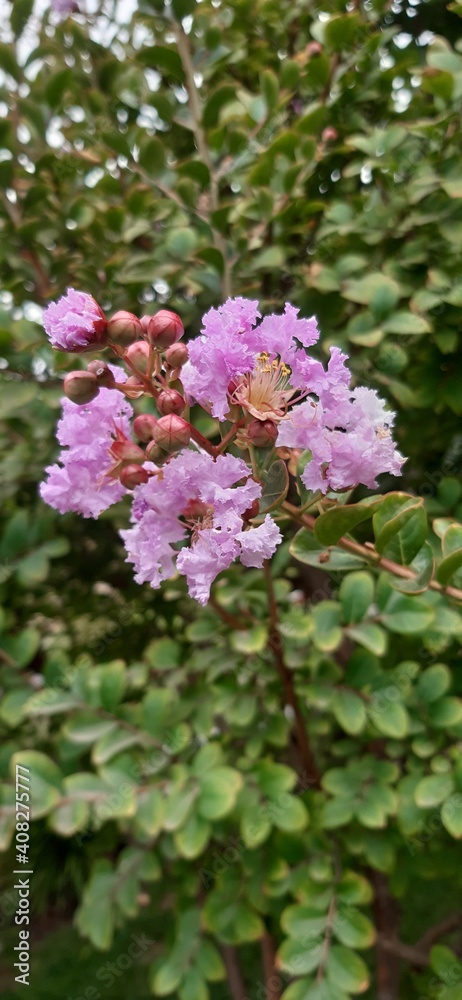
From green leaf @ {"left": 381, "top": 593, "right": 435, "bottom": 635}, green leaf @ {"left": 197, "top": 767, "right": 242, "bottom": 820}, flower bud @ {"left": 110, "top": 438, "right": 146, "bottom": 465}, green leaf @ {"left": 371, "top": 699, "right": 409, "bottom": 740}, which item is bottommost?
green leaf @ {"left": 197, "top": 767, "right": 242, "bottom": 820}

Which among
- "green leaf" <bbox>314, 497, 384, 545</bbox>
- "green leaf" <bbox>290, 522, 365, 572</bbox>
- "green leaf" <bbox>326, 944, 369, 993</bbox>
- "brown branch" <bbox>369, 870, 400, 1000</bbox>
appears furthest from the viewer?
"brown branch" <bbox>369, 870, 400, 1000</bbox>

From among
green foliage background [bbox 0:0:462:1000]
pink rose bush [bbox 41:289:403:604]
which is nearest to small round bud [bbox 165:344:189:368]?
pink rose bush [bbox 41:289:403:604]

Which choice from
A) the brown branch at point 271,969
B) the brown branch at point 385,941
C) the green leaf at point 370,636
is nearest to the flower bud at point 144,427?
the green leaf at point 370,636

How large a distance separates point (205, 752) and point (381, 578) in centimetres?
38

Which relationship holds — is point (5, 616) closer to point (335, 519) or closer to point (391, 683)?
point (391, 683)

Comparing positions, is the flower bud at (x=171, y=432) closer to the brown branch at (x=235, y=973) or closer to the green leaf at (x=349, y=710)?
the green leaf at (x=349, y=710)

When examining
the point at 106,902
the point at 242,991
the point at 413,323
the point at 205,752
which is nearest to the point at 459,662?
the point at 205,752

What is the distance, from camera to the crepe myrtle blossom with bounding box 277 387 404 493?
57 centimetres

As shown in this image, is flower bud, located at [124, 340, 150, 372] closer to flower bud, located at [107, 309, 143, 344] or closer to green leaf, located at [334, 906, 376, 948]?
flower bud, located at [107, 309, 143, 344]

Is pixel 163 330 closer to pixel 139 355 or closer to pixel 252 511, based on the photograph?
pixel 139 355

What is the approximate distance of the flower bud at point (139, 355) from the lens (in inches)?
23.6

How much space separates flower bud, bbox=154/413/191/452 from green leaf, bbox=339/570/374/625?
0.51 m

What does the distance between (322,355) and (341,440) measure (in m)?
0.63

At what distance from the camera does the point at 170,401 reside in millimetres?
575
